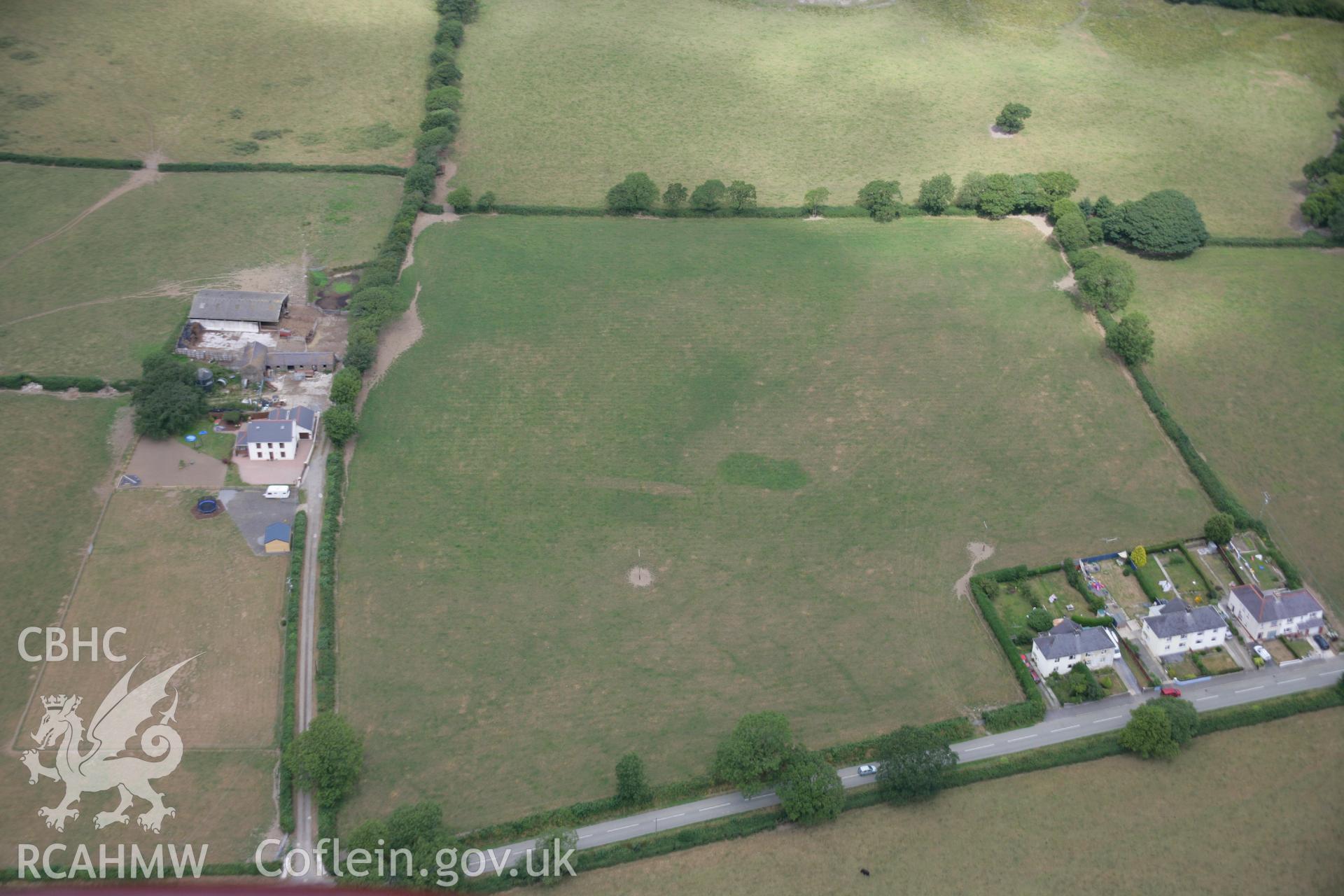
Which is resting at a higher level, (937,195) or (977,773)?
(937,195)

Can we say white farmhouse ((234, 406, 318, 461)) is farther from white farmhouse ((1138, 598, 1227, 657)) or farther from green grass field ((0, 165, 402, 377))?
white farmhouse ((1138, 598, 1227, 657))

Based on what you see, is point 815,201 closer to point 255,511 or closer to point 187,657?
point 255,511

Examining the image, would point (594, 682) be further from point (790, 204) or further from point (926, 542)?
point (790, 204)

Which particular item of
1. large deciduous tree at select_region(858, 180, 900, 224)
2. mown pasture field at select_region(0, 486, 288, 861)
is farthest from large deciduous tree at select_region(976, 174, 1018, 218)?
mown pasture field at select_region(0, 486, 288, 861)

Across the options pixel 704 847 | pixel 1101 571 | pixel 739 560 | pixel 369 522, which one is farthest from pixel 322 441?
pixel 1101 571

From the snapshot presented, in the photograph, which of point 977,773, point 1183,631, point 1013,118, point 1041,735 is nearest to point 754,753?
point 977,773

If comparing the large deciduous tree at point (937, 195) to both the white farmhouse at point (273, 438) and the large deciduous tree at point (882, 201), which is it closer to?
the large deciduous tree at point (882, 201)
